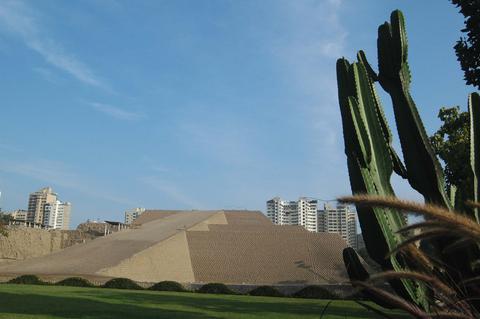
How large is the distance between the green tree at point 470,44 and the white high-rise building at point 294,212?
154 feet

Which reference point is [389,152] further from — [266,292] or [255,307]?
[266,292]

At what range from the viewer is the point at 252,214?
47.6 meters

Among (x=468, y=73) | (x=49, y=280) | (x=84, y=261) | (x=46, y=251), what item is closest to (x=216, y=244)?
(x=84, y=261)

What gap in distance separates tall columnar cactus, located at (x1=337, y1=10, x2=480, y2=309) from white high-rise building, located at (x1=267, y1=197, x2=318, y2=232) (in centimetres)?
5153

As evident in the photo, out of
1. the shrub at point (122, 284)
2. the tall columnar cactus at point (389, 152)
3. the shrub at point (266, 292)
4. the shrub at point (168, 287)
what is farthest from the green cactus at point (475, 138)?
the shrub at point (122, 284)

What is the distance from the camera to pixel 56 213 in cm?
7375

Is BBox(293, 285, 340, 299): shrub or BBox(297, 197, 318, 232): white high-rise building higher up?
BBox(297, 197, 318, 232): white high-rise building

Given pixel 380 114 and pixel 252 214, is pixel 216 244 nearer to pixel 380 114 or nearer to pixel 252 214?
pixel 252 214

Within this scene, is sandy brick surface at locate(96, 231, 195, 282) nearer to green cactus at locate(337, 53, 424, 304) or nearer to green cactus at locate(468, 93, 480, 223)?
green cactus at locate(337, 53, 424, 304)

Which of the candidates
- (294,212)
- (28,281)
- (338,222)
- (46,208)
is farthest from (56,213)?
(28,281)

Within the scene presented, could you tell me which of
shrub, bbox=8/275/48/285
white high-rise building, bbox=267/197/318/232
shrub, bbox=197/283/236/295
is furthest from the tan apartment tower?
shrub, bbox=197/283/236/295

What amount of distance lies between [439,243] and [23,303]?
382 inches

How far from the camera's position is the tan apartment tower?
73.3m

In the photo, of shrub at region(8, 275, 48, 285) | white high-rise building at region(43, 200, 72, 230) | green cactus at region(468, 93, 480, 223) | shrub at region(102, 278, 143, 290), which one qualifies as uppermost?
white high-rise building at region(43, 200, 72, 230)
